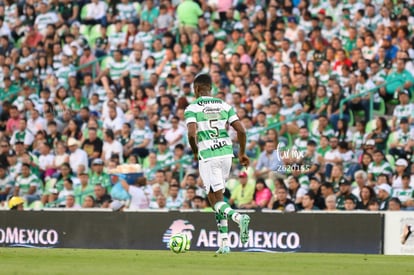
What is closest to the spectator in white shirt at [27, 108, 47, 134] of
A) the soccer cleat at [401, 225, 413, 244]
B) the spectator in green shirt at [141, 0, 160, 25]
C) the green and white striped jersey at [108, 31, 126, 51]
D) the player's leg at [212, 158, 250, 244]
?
the green and white striped jersey at [108, 31, 126, 51]

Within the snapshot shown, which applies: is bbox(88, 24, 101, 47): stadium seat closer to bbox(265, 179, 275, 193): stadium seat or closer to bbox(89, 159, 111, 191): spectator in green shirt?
bbox(89, 159, 111, 191): spectator in green shirt

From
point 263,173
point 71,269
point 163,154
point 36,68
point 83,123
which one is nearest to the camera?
point 71,269

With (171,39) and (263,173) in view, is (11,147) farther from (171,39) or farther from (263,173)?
A: (263,173)

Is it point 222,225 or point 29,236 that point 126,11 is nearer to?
point 29,236

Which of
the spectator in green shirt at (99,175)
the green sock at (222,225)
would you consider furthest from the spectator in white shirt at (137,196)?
the green sock at (222,225)

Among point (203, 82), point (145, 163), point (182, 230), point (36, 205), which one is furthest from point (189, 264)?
point (145, 163)

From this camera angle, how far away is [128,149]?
2495cm

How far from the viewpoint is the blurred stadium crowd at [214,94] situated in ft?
72.3

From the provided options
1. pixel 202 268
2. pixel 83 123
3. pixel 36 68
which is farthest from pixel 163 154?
pixel 202 268

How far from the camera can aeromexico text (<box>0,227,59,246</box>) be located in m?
21.2

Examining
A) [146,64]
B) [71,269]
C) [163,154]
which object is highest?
[146,64]

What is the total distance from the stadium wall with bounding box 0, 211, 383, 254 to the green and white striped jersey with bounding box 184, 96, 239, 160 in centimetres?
472

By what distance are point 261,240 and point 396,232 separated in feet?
7.87

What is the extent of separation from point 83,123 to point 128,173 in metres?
3.75
